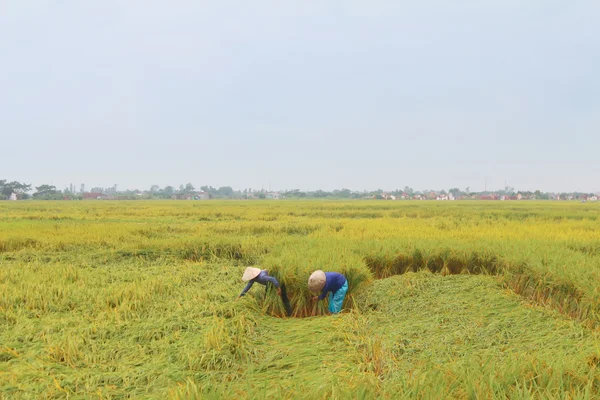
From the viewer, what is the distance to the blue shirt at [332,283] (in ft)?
12.4

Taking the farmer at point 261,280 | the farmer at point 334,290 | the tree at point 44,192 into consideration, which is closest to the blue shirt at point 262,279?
the farmer at point 261,280

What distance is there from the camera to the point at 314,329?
307cm

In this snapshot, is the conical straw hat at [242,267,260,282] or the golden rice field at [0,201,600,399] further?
the conical straw hat at [242,267,260,282]

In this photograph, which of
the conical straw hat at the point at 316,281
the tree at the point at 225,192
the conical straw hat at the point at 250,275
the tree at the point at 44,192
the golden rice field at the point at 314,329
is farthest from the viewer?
the tree at the point at 225,192

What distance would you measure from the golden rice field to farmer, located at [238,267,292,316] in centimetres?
10

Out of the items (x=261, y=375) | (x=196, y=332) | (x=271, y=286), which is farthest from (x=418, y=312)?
(x=196, y=332)

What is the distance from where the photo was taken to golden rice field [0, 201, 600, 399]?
1873 millimetres

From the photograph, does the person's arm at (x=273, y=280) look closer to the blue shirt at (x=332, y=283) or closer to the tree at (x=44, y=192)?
the blue shirt at (x=332, y=283)

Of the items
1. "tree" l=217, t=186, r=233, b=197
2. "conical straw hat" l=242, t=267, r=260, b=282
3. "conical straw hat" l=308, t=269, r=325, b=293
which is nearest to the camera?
"conical straw hat" l=308, t=269, r=325, b=293

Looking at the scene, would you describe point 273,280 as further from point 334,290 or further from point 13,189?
point 13,189

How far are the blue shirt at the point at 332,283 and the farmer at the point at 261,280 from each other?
428 mm

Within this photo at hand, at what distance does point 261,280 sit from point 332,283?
827 millimetres

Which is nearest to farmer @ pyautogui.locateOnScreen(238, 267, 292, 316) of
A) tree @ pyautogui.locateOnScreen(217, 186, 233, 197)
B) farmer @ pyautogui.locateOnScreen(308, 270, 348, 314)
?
farmer @ pyautogui.locateOnScreen(308, 270, 348, 314)

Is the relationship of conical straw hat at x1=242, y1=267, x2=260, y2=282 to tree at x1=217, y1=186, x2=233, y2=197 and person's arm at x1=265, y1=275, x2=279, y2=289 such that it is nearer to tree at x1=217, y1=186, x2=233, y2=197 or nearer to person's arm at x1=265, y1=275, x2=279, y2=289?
person's arm at x1=265, y1=275, x2=279, y2=289
